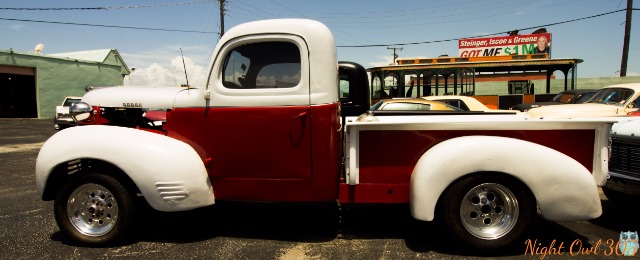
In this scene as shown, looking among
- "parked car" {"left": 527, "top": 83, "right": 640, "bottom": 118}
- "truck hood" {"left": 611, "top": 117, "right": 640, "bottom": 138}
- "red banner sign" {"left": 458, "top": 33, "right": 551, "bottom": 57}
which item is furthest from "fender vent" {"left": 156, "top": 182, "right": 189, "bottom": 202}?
"red banner sign" {"left": 458, "top": 33, "right": 551, "bottom": 57}

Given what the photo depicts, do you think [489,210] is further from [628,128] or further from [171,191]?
[171,191]

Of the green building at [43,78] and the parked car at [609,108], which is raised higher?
the green building at [43,78]

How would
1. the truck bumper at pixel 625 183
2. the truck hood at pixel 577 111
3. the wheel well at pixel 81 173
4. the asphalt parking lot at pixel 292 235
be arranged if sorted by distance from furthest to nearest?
the truck hood at pixel 577 111 < the truck bumper at pixel 625 183 < the wheel well at pixel 81 173 < the asphalt parking lot at pixel 292 235

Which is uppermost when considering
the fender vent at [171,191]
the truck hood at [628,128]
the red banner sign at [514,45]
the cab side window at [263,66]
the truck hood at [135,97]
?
the red banner sign at [514,45]

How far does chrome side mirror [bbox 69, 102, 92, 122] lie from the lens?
365 centimetres

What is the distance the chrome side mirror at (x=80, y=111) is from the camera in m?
3.65

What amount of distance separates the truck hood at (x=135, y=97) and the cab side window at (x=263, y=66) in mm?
479

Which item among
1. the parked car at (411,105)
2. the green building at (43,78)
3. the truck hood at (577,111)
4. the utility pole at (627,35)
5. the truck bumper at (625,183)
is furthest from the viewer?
the green building at (43,78)

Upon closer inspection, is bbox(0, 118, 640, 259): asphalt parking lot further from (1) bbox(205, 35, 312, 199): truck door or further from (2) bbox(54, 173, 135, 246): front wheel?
(1) bbox(205, 35, 312, 199): truck door

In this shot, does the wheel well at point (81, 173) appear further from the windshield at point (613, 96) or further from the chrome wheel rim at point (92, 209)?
the windshield at point (613, 96)

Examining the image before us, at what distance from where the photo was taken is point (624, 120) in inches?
158

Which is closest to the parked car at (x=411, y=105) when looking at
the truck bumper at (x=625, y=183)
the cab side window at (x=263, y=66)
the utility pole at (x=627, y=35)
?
the truck bumper at (x=625, y=183)

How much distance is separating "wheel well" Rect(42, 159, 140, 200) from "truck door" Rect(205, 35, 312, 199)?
2.33 ft

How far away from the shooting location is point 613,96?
758cm
